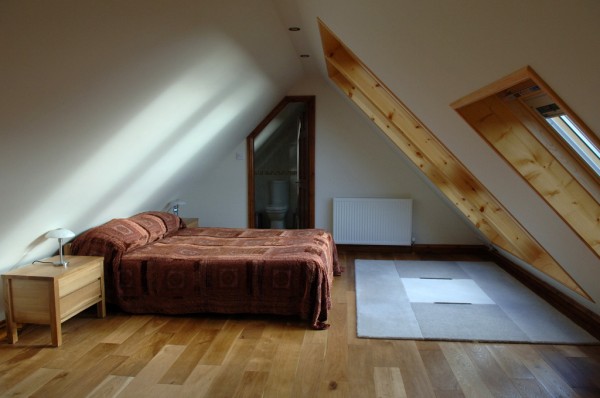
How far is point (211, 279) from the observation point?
352 centimetres

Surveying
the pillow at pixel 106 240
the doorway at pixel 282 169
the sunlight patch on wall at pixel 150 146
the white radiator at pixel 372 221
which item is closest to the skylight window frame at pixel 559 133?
the sunlight patch on wall at pixel 150 146

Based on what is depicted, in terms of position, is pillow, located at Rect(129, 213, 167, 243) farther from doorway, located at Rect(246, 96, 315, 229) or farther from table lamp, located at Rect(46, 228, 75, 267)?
doorway, located at Rect(246, 96, 315, 229)

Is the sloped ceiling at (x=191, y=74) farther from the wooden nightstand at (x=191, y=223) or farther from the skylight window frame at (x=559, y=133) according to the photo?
the wooden nightstand at (x=191, y=223)

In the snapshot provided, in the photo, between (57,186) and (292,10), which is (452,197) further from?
(57,186)

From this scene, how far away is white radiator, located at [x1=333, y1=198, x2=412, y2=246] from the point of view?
18.5 ft

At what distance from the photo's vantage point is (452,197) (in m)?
4.59

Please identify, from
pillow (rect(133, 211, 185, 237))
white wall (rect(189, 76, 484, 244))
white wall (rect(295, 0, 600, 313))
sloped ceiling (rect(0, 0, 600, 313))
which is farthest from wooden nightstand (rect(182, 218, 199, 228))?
white wall (rect(295, 0, 600, 313))

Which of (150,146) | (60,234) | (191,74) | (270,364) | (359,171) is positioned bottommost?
(270,364)

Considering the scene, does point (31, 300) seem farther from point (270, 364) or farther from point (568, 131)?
point (568, 131)

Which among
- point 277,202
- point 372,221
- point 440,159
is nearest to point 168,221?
point 277,202

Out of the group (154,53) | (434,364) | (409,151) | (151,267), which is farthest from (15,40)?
(409,151)

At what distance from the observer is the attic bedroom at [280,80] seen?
1341 mm

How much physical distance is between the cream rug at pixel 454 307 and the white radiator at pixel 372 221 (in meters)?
0.73

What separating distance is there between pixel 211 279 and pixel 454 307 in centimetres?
187
